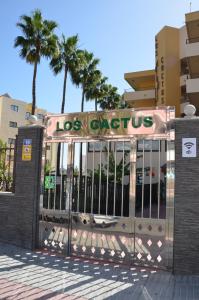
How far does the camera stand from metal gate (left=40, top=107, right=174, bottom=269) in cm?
681

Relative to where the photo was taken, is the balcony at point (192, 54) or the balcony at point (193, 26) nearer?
the balcony at point (193, 26)

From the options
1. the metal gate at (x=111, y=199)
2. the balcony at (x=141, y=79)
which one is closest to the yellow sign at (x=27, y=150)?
the metal gate at (x=111, y=199)

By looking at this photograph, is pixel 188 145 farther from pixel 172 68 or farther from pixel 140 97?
pixel 140 97

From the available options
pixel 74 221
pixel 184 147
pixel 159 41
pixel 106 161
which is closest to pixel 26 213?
pixel 74 221

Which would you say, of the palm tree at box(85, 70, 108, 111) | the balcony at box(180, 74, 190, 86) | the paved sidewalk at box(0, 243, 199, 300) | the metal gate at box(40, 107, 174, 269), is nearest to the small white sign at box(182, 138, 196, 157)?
the metal gate at box(40, 107, 174, 269)

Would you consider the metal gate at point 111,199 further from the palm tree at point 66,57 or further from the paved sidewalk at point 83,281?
the palm tree at point 66,57

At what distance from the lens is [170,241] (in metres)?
6.54

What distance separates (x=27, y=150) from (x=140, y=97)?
1059 inches

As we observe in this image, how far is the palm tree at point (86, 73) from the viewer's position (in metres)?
28.3

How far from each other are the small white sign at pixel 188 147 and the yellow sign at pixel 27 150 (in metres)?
3.77

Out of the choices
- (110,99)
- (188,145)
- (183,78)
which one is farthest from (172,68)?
(188,145)

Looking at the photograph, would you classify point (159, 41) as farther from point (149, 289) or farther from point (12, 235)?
point (149, 289)

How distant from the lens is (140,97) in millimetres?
34219

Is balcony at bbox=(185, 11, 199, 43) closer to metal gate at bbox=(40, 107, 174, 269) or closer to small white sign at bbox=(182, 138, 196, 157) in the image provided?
metal gate at bbox=(40, 107, 174, 269)
